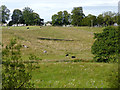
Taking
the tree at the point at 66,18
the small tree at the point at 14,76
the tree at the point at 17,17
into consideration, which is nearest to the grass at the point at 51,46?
the small tree at the point at 14,76

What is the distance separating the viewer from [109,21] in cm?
15838

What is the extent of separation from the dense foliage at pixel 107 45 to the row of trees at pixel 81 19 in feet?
383

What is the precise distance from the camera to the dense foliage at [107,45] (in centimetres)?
2555

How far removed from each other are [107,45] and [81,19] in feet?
462

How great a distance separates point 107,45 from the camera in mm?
26078

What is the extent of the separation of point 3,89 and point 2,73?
586 millimetres

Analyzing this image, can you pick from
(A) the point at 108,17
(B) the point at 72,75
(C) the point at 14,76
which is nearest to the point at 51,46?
(B) the point at 72,75

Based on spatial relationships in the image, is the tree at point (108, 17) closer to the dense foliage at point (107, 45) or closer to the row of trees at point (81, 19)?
the row of trees at point (81, 19)

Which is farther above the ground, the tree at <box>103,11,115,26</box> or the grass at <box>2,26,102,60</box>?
the tree at <box>103,11,115,26</box>

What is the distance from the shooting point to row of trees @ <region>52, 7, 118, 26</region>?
490 feet

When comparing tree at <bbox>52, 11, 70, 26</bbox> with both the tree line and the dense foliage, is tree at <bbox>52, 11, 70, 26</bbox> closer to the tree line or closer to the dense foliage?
the tree line

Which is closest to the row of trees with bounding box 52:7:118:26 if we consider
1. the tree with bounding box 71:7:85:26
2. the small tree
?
the tree with bounding box 71:7:85:26

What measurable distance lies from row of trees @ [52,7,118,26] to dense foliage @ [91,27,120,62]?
117m

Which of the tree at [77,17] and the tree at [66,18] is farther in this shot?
the tree at [66,18]
